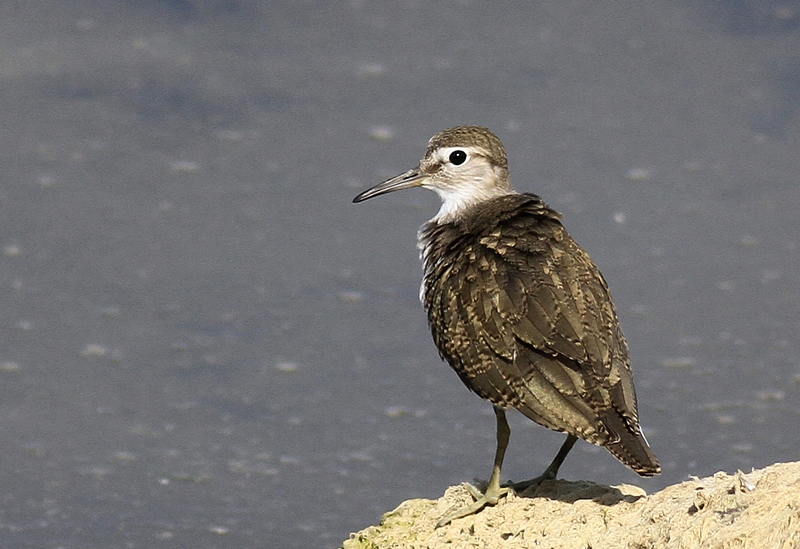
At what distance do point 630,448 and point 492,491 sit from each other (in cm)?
79

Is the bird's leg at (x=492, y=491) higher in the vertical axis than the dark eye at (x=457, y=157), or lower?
lower

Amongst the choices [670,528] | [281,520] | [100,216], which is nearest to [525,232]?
[670,528]

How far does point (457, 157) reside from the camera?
699 cm

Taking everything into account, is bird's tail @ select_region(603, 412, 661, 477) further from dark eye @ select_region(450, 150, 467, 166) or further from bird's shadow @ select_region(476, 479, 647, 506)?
dark eye @ select_region(450, 150, 467, 166)

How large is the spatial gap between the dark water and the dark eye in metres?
1.71

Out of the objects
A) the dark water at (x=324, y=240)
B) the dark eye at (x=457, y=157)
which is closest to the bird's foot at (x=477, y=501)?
the dark water at (x=324, y=240)

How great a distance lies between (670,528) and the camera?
4.89 metres

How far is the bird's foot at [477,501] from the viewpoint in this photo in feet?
18.9

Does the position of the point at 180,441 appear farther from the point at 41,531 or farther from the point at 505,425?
the point at 505,425

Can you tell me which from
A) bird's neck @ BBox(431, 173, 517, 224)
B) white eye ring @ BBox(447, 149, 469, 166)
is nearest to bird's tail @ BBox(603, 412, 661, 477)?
bird's neck @ BBox(431, 173, 517, 224)

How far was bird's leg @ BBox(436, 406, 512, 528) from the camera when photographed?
5.75 m

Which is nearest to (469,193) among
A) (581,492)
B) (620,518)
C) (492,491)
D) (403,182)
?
(403,182)

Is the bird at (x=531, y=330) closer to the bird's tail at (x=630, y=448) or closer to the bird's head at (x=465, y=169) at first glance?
the bird's tail at (x=630, y=448)

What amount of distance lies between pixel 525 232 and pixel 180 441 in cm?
278
